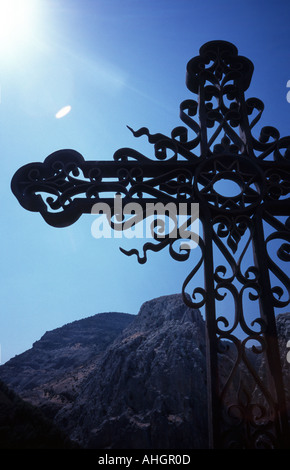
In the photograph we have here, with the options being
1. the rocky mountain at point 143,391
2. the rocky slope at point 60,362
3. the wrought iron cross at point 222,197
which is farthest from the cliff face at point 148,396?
the wrought iron cross at point 222,197

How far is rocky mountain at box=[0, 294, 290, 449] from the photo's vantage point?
4250 centimetres

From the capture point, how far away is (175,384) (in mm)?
48469

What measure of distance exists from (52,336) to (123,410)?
55.3 metres

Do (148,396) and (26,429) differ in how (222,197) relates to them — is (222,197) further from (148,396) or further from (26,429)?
(148,396)

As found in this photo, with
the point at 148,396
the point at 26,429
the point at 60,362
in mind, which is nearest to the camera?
the point at 26,429

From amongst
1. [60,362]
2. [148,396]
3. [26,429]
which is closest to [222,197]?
[26,429]

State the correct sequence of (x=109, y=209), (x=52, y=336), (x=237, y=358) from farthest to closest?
(x=52, y=336)
(x=109, y=209)
(x=237, y=358)

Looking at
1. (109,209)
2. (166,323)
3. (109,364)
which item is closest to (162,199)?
(109,209)

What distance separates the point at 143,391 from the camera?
48406mm

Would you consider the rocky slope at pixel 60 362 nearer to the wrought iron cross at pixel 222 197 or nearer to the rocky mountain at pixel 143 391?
the rocky mountain at pixel 143 391

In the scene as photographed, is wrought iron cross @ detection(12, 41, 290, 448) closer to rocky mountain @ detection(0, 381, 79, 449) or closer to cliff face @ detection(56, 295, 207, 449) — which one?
rocky mountain @ detection(0, 381, 79, 449)

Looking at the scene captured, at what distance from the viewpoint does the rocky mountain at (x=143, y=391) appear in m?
42.5
